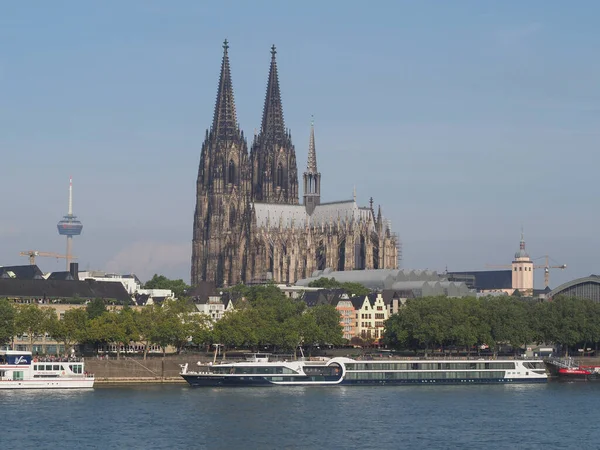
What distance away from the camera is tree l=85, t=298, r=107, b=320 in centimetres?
14675

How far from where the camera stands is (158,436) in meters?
83.8

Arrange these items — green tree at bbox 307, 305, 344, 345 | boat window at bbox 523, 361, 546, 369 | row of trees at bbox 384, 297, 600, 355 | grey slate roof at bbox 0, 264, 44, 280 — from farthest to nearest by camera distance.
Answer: grey slate roof at bbox 0, 264, 44, 280, green tree at bbox 307, 305, 344, 345, row of trees at bbox 384, 297, 600, 355, boat window at bbox 523, 361, 546, 369

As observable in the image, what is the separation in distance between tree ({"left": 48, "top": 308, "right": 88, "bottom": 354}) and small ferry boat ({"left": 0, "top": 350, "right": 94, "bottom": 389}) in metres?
18.3

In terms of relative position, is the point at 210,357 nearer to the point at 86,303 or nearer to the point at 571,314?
the point at 86,303

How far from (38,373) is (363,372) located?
25.7m

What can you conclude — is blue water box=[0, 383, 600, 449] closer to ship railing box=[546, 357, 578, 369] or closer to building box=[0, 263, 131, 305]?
ship railing box=[546, 357, 578, 369]

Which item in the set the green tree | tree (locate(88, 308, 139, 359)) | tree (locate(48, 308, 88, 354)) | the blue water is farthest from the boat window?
tree (locate(48, 308, 88, 354))

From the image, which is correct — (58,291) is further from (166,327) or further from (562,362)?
(562,362)

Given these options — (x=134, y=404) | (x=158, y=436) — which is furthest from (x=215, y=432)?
(x=134, y=404)

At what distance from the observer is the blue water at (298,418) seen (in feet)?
270

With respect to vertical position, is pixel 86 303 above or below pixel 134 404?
above

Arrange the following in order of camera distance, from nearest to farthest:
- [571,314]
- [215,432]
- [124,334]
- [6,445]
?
[6,445], [215,432], [124,334], [571,314]

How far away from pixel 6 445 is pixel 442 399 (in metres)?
37.9

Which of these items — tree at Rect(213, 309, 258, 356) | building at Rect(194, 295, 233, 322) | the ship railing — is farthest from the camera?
building at Rect(194, 295, 233, 322)
